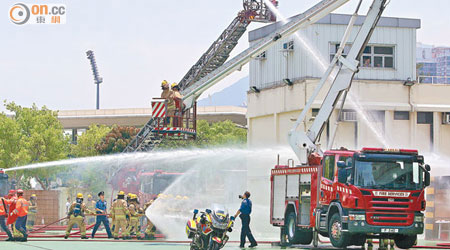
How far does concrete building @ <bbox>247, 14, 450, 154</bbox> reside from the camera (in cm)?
3988

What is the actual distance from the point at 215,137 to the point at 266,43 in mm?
41926

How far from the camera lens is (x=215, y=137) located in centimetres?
7250

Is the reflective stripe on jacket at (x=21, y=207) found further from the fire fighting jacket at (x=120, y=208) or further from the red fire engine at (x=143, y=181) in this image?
the red fire engine at (x=143, y=181)

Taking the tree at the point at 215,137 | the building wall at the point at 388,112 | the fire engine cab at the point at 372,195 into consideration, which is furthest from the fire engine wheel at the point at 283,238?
the tree at the point at 215,137

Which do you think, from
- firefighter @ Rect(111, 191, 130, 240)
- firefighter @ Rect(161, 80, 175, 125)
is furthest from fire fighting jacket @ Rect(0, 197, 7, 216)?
firefighter @ Rect(161, 80, 175, 125)

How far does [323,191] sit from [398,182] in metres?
2.14

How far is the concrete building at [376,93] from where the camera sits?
131 feet

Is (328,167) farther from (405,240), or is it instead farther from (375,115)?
(375,115)

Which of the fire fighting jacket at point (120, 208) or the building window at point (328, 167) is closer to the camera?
the building window at point (328, 167)

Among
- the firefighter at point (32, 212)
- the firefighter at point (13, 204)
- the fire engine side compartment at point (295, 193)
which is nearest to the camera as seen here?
the fire engine side compartment at point (295, 193)

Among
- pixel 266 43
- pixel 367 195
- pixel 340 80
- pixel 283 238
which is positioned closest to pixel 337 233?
pixel 367 195

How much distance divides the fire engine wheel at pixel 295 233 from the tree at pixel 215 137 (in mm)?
40038

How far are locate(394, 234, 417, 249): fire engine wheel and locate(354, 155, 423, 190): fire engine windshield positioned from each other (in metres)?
1.50

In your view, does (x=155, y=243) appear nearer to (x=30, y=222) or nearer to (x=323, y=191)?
(x=323, y=191)
